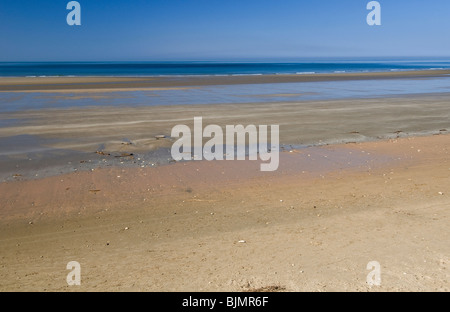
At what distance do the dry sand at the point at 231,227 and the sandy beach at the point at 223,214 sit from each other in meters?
0.02

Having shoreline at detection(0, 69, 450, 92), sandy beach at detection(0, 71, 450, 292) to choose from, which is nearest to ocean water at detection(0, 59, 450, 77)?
shoreline at detection(0, 69, 450, 92)

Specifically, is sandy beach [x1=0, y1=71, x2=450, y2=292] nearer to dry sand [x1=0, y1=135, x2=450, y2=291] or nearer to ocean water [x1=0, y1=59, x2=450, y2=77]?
dry sand [x1=0, y1=135, x2=450, y2=291]

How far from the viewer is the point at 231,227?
661 cm

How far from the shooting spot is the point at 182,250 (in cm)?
578

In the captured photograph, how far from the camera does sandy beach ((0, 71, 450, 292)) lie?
5.03 m

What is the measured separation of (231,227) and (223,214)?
613mm

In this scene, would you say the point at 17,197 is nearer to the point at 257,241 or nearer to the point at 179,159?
the point at 179,159

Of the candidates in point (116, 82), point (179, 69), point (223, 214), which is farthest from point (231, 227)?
point (179, 69)

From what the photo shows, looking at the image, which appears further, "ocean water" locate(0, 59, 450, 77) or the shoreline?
"ocean water" locate(0, 59, 450, 77)

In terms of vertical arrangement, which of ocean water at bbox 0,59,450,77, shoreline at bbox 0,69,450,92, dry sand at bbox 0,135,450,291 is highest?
ocean water at bbox 0,59,450,77

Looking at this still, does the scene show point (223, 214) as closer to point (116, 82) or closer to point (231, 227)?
point (231, 227)

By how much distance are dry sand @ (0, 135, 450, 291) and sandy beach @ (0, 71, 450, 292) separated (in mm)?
23

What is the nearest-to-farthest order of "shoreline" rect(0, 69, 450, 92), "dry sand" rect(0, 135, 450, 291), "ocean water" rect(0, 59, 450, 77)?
"dry sand" rect(0, 135, 450, 291) < "shoreline" rect(0, 69, 450, 92) < "ocean water" rect(0, 59, 450, 77)
